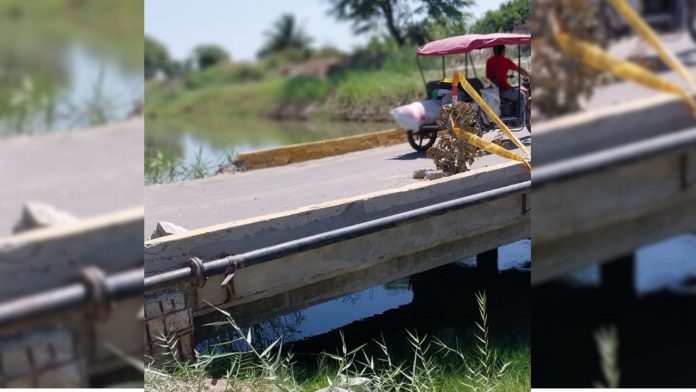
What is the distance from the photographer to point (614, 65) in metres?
1.49

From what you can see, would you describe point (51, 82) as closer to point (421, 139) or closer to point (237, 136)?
point (421, 139)

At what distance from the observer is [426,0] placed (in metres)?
2.61

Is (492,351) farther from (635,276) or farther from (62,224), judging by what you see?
(62,224)

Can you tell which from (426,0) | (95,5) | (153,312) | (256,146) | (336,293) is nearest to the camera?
(95,5)

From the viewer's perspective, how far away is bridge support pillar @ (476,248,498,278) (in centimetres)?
253

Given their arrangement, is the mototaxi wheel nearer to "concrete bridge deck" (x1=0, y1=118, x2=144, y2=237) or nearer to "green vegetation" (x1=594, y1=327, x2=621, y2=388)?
"green vegetation" (x1=594, y1=327, x2=621, y2=388)

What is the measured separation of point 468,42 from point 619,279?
1127 millimetres

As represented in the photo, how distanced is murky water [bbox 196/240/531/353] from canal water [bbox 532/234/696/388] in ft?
2.53

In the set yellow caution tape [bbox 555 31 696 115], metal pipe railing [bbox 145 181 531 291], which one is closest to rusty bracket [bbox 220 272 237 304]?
metal pipe railing [bbox 145 181 531 291]

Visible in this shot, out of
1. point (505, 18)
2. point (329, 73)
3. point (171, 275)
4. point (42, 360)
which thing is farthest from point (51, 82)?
point (329, 73)

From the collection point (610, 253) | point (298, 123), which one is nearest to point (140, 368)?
point (610, 253)

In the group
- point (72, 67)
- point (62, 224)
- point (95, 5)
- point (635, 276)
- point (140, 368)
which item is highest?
point (95, 5)

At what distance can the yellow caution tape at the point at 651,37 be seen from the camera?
4.82 ft

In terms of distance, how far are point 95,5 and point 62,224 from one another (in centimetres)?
47
